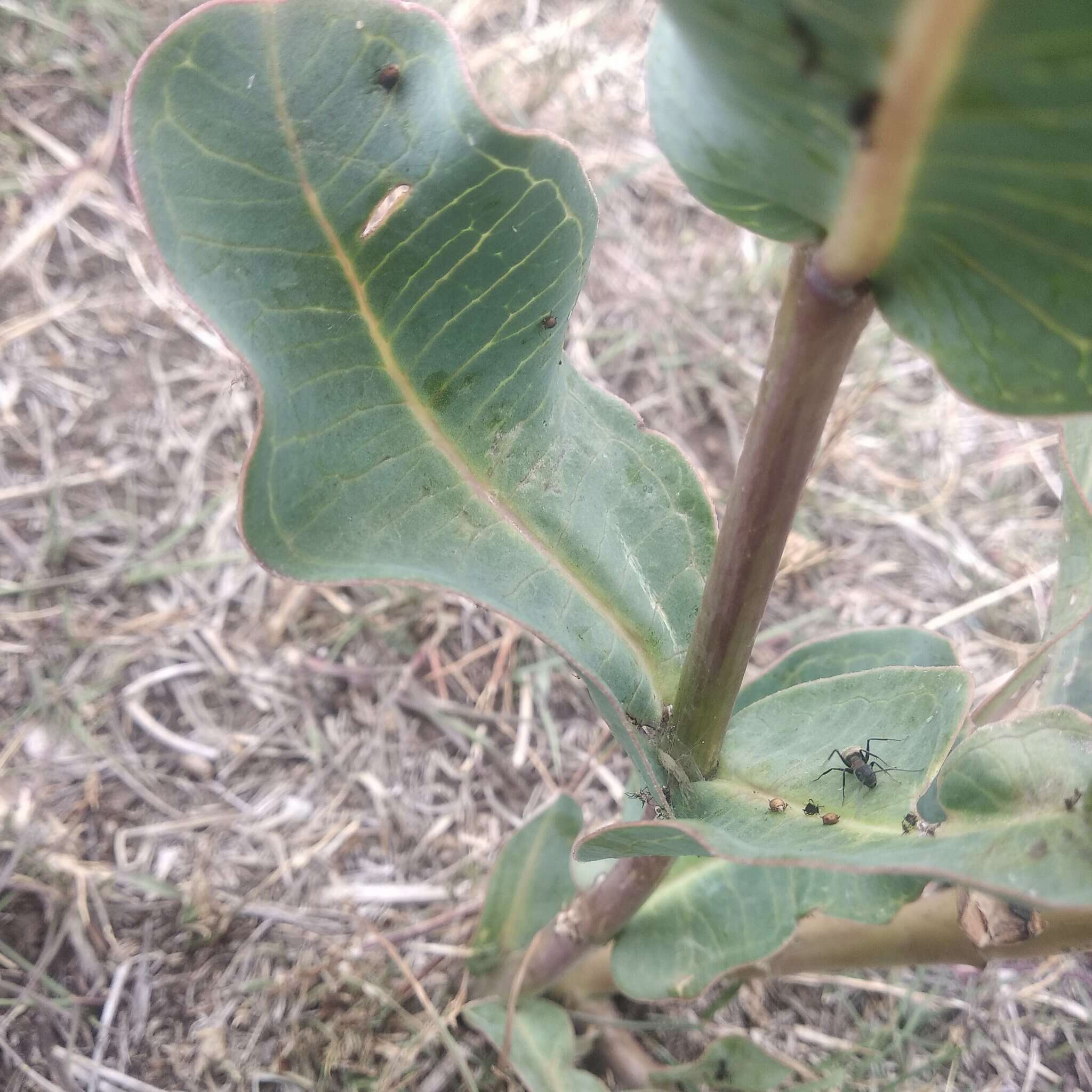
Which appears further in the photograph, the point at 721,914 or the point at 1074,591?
the point at 721,914

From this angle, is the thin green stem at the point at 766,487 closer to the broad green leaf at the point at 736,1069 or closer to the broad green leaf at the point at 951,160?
the broad green leaf at the point at 951,160

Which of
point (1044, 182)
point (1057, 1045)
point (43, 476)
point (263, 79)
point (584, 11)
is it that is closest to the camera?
point (1044, 182)

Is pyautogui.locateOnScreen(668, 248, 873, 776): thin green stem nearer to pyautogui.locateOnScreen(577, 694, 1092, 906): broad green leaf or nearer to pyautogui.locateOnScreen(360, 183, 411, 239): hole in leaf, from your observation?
pyautogui.locateOnScreen(577, 694, 1092, 906): broad green leaf

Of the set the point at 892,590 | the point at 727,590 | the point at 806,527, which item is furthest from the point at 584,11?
the point at 727,590

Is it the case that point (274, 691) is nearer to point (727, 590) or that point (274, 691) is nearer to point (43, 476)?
point (43, 476)

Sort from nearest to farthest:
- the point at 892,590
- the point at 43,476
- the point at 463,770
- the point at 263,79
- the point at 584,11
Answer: the point at 263,79, the point at 463,770, the point at 43,476, the point at 892,590, the point at 584,11

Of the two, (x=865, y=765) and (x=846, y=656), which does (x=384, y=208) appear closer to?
(x=865, y=765)

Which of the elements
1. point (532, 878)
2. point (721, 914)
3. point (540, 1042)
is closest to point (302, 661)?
point (532, 878)
